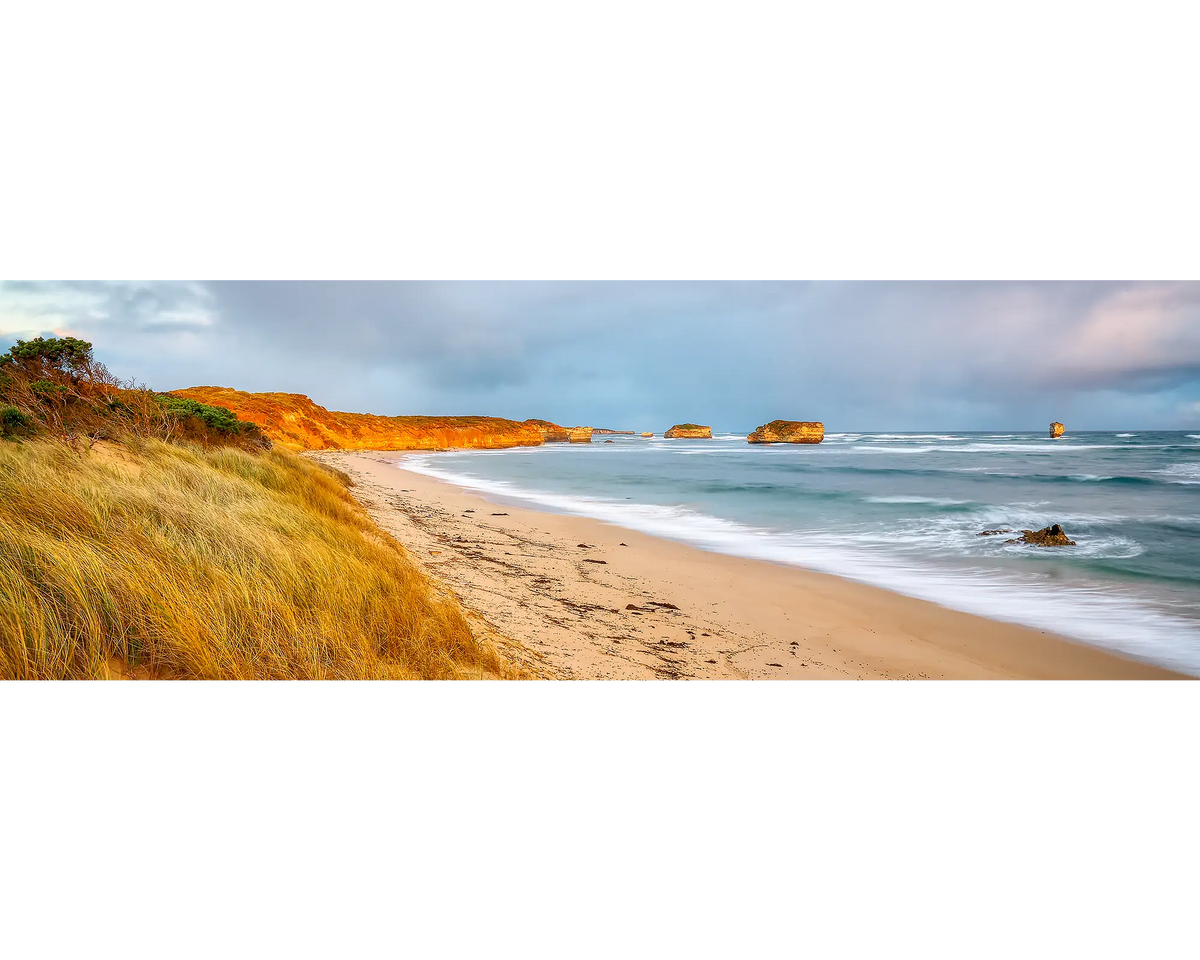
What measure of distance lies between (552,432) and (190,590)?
68.8m

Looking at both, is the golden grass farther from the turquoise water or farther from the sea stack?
the sea stack

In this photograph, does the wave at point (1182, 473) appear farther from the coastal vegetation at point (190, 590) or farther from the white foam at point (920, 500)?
the coastal vegetation at point (190, 590)

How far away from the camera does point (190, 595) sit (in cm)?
221

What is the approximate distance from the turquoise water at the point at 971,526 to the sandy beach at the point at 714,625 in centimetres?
75

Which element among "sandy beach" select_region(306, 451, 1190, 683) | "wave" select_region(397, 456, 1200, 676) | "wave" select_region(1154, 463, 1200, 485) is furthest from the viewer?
"wave" select_region(1154, 463, 1200, 485)

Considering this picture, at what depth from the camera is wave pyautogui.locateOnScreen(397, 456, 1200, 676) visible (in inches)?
182

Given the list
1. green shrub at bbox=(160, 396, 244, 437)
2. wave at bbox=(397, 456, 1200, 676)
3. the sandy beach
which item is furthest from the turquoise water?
green shrub at bbox=(160, 396, 244, 437)

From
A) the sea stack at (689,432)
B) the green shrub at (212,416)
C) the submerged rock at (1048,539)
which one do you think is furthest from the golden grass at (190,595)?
the sea stack at (689,432)

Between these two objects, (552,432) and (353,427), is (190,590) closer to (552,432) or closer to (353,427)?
(353,427)

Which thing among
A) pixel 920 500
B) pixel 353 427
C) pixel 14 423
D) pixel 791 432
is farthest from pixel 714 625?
pixel 791 432

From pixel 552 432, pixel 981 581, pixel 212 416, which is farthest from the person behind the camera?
pixel 552 432

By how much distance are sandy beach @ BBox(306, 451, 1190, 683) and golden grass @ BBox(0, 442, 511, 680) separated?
2.72 ft

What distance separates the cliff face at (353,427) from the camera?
27.3 metres
